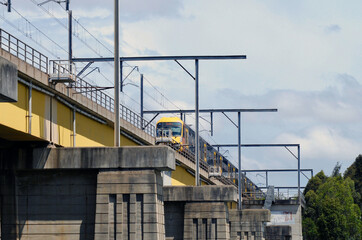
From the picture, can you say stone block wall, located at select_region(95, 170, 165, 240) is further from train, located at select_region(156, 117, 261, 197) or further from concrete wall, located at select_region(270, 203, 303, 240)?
concrete wall, located at select_region(270, 203, 303, 240)

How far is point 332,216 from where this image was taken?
369 ft

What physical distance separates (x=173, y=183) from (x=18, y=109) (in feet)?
82.9

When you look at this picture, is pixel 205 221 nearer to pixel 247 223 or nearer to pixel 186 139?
pixel 186 139

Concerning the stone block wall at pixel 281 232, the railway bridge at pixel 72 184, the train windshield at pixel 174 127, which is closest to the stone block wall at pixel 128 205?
the railway bridge at pixel 72 184

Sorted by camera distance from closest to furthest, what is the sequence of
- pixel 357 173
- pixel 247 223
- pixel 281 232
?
pixel 247 223 → pixel 281 232 → pixel 357 173

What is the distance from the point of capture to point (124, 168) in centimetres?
3469

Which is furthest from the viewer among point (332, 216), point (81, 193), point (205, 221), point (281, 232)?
point (332, 216)

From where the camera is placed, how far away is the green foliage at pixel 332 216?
11171 centimetres

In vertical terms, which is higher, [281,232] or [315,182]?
[315,182]

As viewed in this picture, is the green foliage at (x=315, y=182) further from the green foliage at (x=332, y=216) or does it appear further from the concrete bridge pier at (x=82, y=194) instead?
the concrete bridge pier at (x=82, y=194)

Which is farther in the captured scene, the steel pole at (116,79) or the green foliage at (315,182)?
the green foliage at (315,182)

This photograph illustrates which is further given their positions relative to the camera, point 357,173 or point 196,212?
point 357,173

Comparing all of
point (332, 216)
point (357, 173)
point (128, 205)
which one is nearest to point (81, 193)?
point (128, 205)

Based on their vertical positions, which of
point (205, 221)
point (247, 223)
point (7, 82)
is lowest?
point (205, 221)
